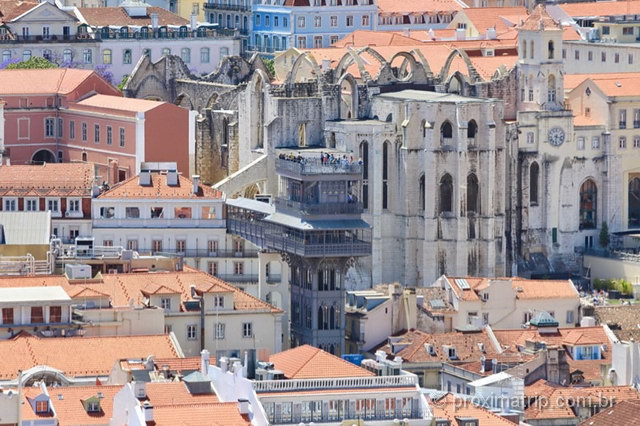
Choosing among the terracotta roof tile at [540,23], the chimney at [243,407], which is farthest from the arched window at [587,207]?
the chimney at [243,407]

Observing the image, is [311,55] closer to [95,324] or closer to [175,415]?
[95,324]

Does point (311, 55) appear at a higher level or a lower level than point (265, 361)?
higher

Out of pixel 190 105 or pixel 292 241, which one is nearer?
pixel 292 241

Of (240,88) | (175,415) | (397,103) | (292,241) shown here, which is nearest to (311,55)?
(240,88)

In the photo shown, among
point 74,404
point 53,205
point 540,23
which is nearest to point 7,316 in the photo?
point 74,404

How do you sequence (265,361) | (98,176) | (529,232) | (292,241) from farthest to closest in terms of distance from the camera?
(529,232)
(98,176)
(292,241)
(265,361)

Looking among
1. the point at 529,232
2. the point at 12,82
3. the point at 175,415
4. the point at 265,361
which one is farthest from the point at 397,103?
the point at 175,415

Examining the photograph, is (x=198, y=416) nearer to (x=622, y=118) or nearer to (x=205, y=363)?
(x=205, y=363)

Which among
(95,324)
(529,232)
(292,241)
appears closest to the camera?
(95,324)
